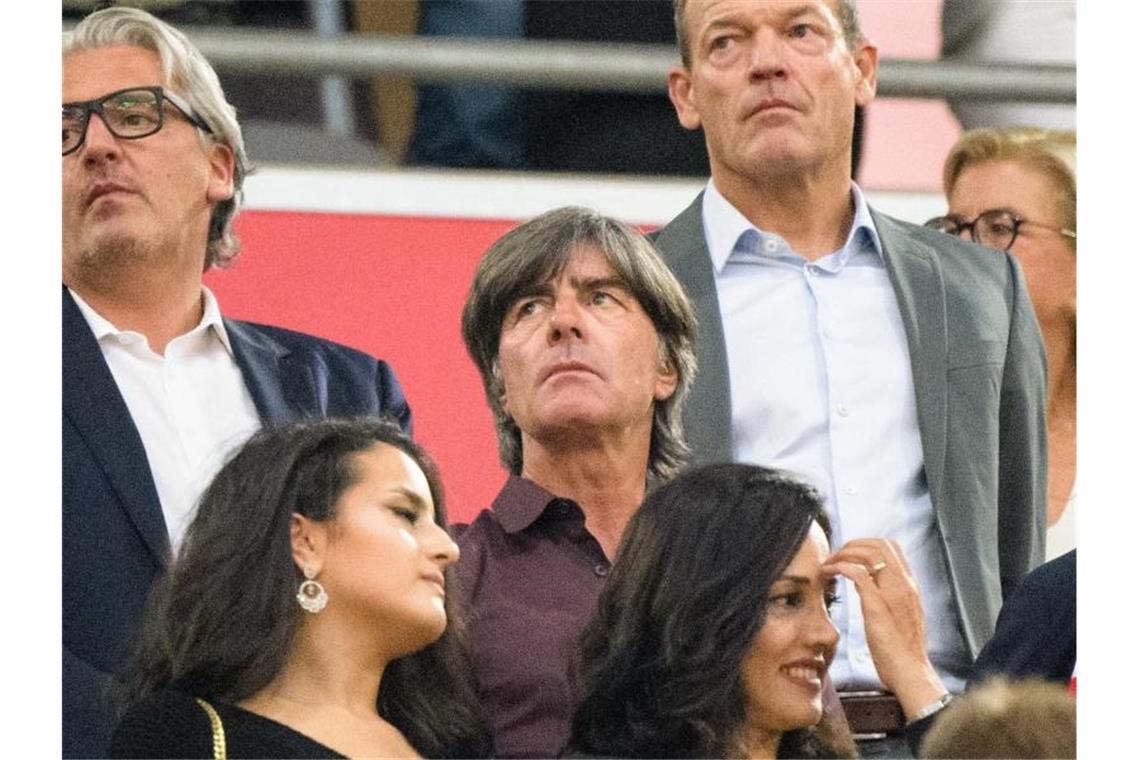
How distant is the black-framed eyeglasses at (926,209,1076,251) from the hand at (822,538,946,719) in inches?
22.7

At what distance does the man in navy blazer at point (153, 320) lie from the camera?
3438 mm

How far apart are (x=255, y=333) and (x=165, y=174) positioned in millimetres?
237

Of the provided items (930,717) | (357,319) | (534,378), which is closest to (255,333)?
(357,319)

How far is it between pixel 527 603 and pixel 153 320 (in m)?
0.64

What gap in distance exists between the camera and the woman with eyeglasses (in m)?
3.85

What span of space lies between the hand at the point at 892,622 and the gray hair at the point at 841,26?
0.71m

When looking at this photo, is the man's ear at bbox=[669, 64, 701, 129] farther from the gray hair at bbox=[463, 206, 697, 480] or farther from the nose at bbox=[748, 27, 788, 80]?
the gray hair at bbox=[463, 206, 697, 480]

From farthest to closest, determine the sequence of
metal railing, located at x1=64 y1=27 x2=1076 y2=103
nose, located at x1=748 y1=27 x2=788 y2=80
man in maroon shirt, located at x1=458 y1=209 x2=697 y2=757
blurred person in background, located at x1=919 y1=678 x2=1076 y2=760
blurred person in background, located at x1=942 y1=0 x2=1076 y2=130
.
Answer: blurred person in background, located at x1=942 y1=0 x2=1076 y2=130 < metal railing, located at x1=64 y1=27 x2=1076 y2=103 < nose, located at x1=748 y1=27 x2=788 y2=80 < man in maroon shirt, located at x1=458 y1=209 x2=697 y2=757 < blurred person in background, located at x1=919 y1=678 x2=1076 y2=760

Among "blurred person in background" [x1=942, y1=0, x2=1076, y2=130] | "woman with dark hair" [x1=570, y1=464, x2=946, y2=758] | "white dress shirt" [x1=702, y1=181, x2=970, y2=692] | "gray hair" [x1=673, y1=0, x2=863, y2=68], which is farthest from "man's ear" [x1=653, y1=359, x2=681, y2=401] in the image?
"blurred person in background" [x1=942, y1=0, x2=1076, y2=130]

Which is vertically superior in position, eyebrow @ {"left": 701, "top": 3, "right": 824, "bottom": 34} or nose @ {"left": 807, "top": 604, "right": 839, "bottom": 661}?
eyebrow @ {"left": 701, "top": 3, "right": 824, "bottom": 34}

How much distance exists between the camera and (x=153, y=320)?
3.58m

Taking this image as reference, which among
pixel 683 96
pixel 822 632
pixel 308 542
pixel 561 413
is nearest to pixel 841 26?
pixel 683 96

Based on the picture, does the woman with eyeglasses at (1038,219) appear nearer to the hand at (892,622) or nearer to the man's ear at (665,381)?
the hand at (892,622)

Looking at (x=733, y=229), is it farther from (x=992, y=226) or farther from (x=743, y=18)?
(x=992, y=226)
